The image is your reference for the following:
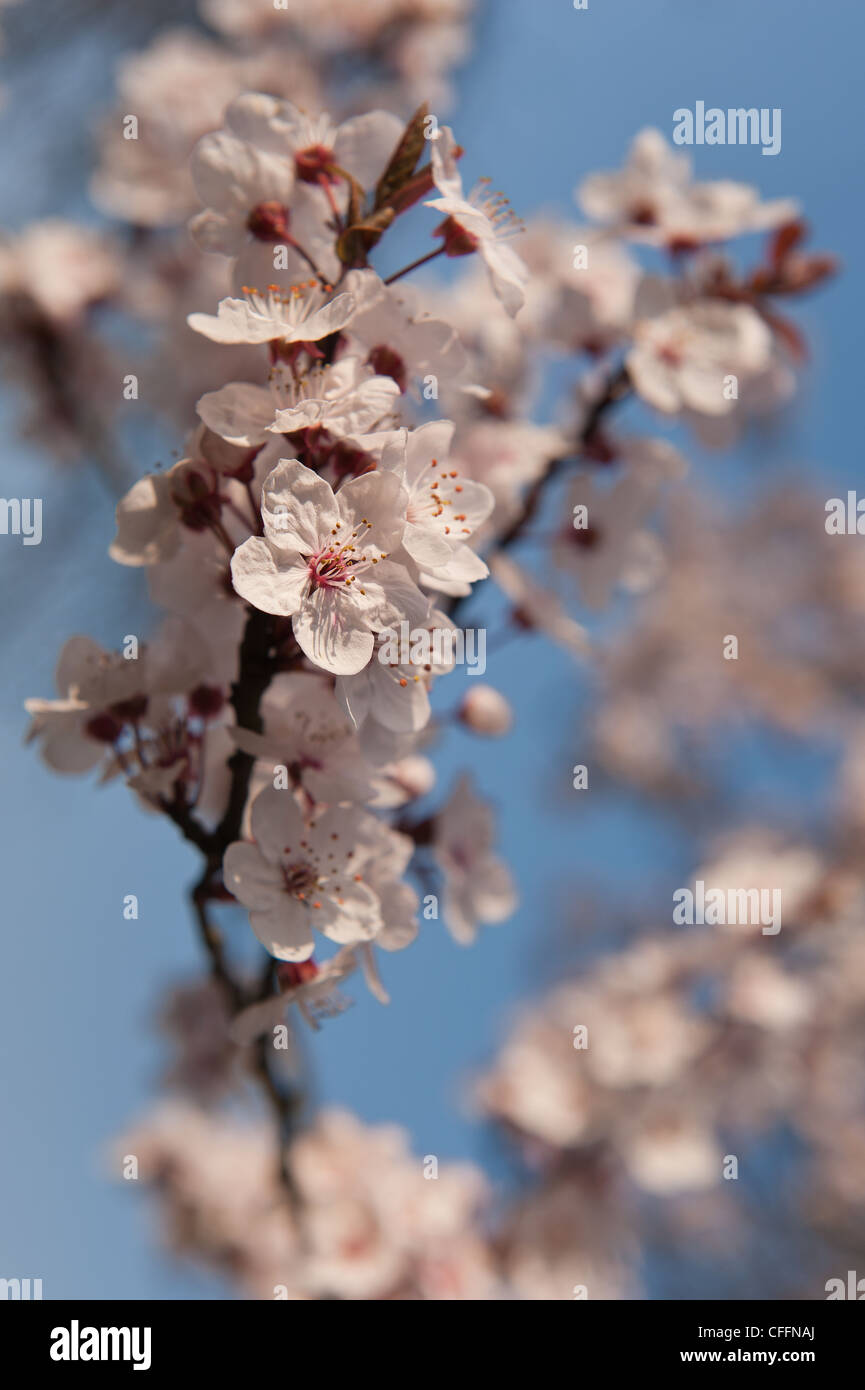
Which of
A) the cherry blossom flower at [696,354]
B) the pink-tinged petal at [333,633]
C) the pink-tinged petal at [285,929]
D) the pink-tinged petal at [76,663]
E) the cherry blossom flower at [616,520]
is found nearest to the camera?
the pink-tinged petal at [333,633]

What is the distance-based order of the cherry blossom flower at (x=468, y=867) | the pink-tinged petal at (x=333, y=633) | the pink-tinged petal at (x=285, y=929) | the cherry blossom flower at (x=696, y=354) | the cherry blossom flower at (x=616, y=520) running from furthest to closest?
the cherry blossom flower at (x=616, y=520), the cherry blossom flower at (x=696, y=354), the cherry blossom flower at (x=468, y=867), the pink-tinged petal at (x=285, y=929), the pink-tinged petal at (x=333, y=633)

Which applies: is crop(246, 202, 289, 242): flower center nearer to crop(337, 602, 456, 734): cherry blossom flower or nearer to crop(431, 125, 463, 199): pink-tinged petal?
crop(431, 125, 463, 199): pink-tinged petal

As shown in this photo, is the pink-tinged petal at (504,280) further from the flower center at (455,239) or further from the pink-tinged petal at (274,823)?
the pink-tinged petal at (274,823)

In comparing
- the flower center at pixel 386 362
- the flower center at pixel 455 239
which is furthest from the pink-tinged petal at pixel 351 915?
the flower center at pixel 455 239

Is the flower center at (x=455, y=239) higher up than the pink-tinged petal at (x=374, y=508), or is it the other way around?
the flower center at (x=455, y=239)
